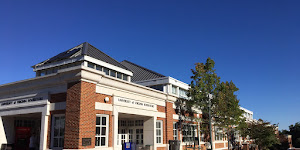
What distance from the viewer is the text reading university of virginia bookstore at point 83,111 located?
48.2ft

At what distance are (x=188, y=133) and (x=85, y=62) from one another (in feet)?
43.5

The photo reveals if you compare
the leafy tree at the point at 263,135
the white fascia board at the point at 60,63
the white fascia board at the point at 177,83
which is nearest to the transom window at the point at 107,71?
the white fascia board at the point at 60,63

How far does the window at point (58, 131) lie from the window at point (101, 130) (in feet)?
6.90

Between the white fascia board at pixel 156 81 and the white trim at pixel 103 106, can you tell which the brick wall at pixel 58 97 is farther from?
the white fascia board at pixel 156 81

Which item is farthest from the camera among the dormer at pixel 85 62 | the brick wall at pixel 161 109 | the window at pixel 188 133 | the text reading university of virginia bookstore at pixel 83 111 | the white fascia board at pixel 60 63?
the window at pixel 188 133

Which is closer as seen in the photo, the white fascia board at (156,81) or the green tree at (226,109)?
the green tree at (226,109)

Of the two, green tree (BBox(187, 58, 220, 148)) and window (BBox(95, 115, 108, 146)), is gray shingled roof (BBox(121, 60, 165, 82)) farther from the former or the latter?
window (BBox(95, 115, 108, 146))

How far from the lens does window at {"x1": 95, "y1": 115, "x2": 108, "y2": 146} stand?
1581cm

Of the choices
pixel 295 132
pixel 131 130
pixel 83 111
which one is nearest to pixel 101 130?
pixel 83 111

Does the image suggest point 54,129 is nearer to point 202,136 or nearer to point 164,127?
point 164,127

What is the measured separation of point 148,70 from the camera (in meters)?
31.5

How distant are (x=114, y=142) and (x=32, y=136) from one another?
6.62 metres

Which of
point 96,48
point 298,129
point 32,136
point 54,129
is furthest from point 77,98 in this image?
point 298,129

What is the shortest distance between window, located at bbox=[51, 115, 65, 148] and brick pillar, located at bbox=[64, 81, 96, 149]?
72 centimetres
